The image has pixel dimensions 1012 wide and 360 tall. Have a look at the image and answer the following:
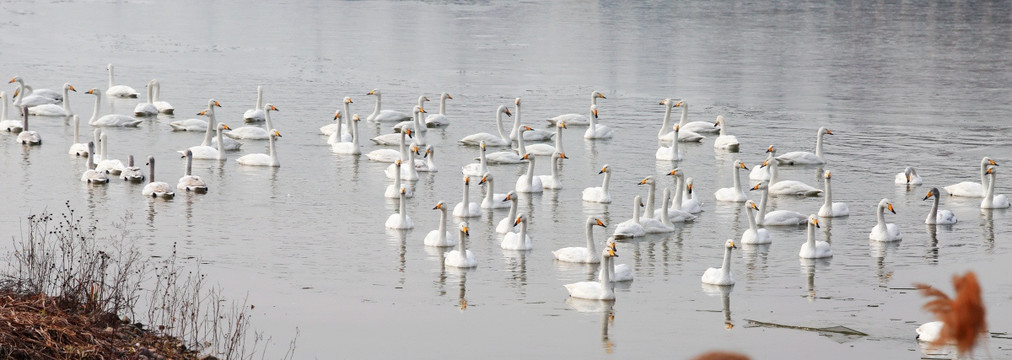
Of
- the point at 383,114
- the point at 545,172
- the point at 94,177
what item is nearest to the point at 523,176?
the point at 545,172

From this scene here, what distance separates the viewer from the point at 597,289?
50.9ft

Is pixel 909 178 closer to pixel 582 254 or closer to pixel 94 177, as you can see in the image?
pixel 582 254

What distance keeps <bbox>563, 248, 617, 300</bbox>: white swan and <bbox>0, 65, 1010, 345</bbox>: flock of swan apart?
0.01 m

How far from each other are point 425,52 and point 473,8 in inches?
789

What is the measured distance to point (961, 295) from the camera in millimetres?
3506

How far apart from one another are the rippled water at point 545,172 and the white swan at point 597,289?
16 cm

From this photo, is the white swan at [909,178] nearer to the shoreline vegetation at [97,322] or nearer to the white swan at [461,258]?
the white swan at [461,258]

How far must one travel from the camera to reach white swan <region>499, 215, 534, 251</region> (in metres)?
18.0

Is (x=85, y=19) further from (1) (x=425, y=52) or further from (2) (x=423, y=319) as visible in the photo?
(2) (x=423, y=319)

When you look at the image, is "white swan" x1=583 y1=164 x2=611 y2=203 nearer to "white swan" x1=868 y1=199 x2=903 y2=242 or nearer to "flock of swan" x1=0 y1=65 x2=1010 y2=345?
"flock of swan" x1=0 y1=65 x2=1010 y2=345

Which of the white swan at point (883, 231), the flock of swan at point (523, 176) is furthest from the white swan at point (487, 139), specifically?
the white swan at point (883, 231)

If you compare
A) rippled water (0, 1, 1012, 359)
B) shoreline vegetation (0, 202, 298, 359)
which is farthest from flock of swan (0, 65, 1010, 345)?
shoreline vegetation (0, 202, 298, 359)

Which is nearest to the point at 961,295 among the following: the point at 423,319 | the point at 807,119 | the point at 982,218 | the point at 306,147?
the point at 423,319

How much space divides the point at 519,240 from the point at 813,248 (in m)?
3.76
